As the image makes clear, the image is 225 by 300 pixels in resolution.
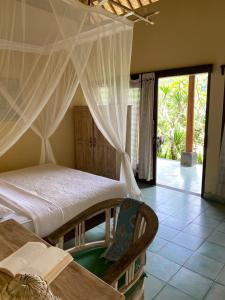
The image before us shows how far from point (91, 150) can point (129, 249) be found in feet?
10.7

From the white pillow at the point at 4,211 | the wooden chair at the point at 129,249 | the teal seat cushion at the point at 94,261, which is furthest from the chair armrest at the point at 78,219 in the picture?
the white pillow at the point at 4,211

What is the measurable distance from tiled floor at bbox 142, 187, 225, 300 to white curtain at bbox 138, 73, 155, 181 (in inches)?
38.3

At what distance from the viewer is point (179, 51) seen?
4129 mm

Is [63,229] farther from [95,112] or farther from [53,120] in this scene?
[53,120]

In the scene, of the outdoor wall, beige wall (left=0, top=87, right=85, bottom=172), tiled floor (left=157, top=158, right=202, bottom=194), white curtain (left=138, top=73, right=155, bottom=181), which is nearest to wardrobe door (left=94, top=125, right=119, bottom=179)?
beige wall (left=0, top=87, right=85, bottom=172)

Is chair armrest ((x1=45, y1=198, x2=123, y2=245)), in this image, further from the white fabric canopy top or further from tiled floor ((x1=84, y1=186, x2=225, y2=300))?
the white fabric canopy top

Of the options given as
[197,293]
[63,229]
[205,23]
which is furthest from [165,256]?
[205,23]

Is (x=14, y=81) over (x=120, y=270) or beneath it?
over

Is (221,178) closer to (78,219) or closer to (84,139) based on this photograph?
(84,139)

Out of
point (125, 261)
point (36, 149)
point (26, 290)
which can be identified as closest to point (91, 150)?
point (36, 149)

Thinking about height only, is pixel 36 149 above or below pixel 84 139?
below

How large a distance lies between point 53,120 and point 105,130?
3.35ft

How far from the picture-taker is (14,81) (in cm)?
213

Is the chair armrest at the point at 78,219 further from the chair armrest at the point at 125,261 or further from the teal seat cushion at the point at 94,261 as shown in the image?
the chair armrest at the point at 125,261
